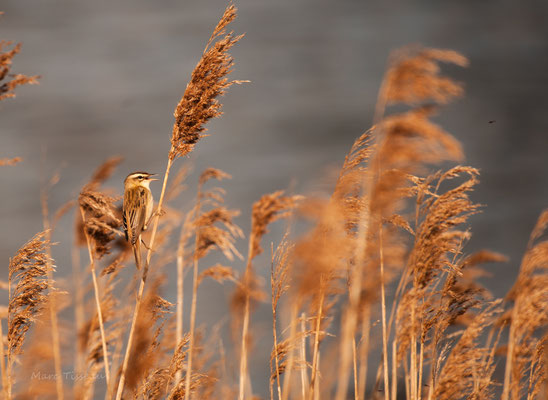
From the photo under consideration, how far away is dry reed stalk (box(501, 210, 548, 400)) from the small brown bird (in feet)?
8.54

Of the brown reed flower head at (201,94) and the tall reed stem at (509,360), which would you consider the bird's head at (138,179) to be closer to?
the brown reed flower head at (201,94)

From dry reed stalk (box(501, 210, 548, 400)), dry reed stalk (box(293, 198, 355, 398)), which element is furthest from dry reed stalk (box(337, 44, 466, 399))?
dry reed stalk (box(501, 210, 548, 400))

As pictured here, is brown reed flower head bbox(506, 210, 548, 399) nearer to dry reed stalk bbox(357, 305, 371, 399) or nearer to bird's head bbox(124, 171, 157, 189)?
dry reed stalk bbox(357, 305, 371, 399)

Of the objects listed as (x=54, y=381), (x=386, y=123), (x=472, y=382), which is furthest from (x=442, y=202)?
(x=54, y=381)

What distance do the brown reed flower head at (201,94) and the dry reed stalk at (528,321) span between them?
2.44 metres

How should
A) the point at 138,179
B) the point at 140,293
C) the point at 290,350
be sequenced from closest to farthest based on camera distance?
1. the point at 140,293
2. the point at 290,350
3. the point at 138,179

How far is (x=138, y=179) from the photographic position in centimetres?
429

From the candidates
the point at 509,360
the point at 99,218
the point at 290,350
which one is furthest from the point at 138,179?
the point at 509,360

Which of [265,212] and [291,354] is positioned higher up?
[265,212]

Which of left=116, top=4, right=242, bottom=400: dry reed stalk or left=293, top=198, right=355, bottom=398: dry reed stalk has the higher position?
left=116, top=4, right=242, bottom=400: dry reed stalk

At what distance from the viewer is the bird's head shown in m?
4.21

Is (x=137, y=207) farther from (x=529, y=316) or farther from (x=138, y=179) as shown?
(x=529, y=316)

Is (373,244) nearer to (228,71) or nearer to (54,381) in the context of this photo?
(228,71)

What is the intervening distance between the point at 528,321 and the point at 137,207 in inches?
112
